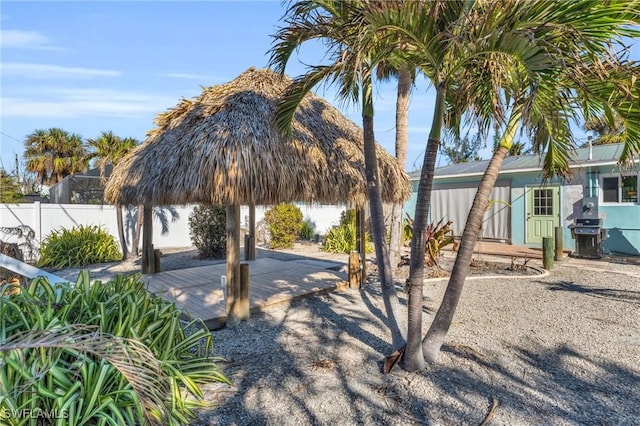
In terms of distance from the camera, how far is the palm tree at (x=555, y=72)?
2.85 m

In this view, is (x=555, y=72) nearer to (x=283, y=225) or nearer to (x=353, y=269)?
(x=353, y=269)

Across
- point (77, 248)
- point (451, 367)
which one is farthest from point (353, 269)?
point (77, 248)

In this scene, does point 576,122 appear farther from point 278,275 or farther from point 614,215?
point 614,215

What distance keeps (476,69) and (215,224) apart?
1012 cm

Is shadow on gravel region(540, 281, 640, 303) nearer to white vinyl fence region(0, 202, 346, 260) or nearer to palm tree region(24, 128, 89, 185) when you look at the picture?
white vinyl fence region(0, 202, 346, 260)

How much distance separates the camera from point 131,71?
9.87m

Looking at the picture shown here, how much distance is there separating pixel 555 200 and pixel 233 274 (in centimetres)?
1230

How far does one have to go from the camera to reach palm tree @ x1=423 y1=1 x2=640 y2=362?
285 cm

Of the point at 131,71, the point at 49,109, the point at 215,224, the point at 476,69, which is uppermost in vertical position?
the point at 131,71

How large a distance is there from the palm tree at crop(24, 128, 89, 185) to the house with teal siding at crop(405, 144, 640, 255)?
61.0ft

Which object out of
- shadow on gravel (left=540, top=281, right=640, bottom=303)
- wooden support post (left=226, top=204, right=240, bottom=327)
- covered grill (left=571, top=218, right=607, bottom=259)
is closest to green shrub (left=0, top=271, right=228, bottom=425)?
wooden support post (left=226, top=204, right=240, bottom=327)

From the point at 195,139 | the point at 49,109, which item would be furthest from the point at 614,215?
the point at 49,109

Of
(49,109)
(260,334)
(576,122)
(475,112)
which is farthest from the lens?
(49,109)

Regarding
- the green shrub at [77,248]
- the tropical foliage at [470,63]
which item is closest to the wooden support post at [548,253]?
the tropical foliage at [470,63]
